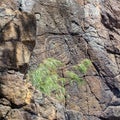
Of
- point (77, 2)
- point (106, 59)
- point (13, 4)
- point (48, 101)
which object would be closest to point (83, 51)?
point (106, 59)

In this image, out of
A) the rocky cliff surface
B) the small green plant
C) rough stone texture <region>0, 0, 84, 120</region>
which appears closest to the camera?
rough stone texture <region>0, 0, 84, 120</region>

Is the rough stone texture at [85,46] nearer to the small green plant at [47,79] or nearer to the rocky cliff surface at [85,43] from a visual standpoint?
the rocky cliff surface at [85,43]

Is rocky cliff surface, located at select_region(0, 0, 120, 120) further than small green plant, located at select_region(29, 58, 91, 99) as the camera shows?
Yes

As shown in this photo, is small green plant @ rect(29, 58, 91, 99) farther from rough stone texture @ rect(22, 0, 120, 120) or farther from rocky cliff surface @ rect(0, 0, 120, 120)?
rough stone texture @ rect(22, 0, 120, 120)

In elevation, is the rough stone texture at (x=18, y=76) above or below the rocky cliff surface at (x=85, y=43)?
above

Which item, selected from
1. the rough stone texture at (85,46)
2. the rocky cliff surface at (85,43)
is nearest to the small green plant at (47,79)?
the rocky cliff surface at (85,43)

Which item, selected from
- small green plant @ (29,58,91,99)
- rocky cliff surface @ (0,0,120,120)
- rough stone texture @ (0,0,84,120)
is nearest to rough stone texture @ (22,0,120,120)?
rocky cliff surface @ (0,0,120,120)

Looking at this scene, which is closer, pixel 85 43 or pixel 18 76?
pixel 18 76

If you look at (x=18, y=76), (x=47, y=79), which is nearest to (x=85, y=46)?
(x=47, y=79)

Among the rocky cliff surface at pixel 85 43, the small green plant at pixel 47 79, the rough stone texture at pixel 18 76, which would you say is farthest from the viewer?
the rocky cliff surface at pixel 85 43

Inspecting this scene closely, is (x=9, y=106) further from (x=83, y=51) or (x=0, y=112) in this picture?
(x=83, y=51)

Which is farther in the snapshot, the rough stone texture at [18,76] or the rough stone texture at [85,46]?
the rough stone texture at [85,46]

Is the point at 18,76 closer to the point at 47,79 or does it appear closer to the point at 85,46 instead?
the point at 47,79

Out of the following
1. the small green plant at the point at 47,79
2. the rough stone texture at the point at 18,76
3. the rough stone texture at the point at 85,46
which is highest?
the rough stone texture at the point at 18,76
